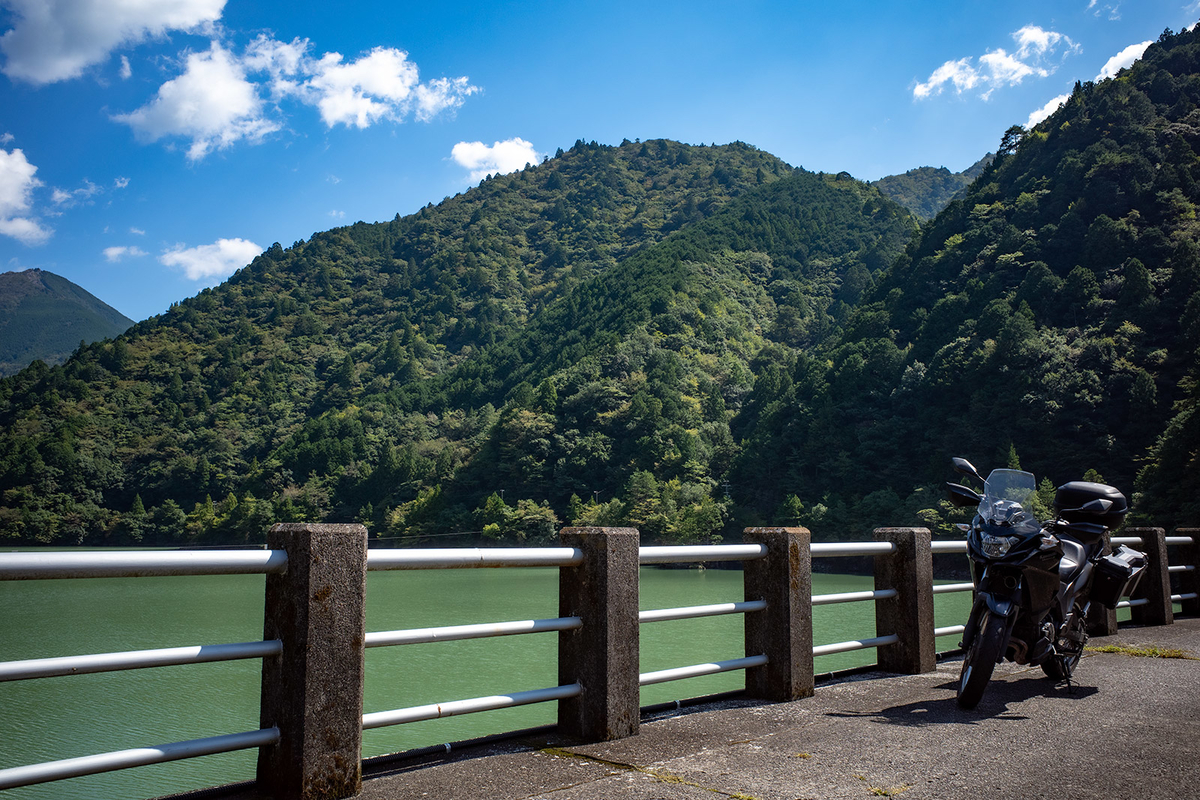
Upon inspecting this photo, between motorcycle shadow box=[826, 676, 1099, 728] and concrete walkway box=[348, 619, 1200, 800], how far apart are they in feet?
0.04

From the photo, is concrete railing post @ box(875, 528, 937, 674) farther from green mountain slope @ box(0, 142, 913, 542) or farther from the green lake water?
green mountain slope @ box(0, 142, 913, 542)

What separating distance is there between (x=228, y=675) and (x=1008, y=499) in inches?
769

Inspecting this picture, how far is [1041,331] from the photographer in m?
56.2

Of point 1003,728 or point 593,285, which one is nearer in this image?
point 1003,728

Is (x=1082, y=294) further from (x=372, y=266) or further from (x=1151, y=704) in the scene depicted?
(x=372, y=266)

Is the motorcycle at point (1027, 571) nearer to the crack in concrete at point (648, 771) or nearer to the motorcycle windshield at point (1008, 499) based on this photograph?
the motorcycle windshield at point (1008, 499)

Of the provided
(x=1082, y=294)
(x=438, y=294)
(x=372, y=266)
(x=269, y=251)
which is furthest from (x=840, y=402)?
(x=269, y=251)

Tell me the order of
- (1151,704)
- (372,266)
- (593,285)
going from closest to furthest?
(1151,704) → (593,285) → (372,266)

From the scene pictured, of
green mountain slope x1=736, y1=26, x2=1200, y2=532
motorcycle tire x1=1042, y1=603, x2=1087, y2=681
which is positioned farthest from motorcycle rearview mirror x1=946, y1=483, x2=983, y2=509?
green mountain slope x1=736, y1=26, x2=1200, y2=532

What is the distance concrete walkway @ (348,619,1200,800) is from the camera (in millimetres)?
2922

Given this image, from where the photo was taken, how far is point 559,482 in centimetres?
7694

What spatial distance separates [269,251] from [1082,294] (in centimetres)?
14131

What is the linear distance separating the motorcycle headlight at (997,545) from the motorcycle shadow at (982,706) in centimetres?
75

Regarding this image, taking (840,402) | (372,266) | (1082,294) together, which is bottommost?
(840,402)
